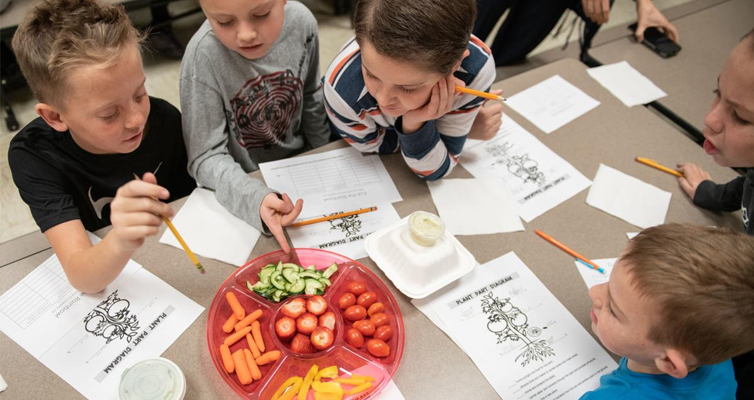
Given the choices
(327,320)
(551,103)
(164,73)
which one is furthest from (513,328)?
(164,73)

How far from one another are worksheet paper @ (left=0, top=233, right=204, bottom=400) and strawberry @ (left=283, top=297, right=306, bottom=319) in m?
0.20

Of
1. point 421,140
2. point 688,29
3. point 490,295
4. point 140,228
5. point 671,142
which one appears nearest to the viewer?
point 140,228

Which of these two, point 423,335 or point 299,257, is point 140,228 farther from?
point 423,335

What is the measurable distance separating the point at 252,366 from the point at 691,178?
137 cm

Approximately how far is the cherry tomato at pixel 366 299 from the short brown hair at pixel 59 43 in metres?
0.75

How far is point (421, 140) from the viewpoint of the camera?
127 centimetres

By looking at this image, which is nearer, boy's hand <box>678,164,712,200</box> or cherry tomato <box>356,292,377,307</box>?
cherry tomato <box>356,292,377,307</box>

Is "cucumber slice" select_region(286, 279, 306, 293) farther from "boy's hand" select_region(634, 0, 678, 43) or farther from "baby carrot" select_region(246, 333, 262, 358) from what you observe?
"boy's hand" select_region(634, 0, 678, 43)

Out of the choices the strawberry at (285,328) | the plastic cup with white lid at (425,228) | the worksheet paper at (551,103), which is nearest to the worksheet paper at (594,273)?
the plastic cup with white lid at (425,228)

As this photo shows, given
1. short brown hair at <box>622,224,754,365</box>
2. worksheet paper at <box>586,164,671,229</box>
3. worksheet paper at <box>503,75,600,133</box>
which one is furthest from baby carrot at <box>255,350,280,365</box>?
worksheet paper at <box>503,75,600,133</box>

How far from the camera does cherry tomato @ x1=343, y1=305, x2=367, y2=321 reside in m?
1.07

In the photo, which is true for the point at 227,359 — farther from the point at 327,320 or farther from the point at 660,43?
the point at 660,43

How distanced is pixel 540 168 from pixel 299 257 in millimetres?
801

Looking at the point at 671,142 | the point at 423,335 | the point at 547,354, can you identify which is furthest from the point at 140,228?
the point at 671,142
